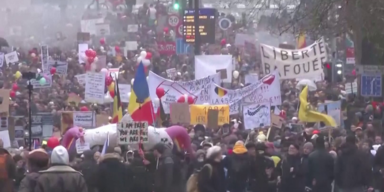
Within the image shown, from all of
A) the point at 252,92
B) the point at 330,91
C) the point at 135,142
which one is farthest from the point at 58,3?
the point at 135,142

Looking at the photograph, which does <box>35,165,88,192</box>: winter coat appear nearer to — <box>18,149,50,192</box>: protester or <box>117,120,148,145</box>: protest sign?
<box>18,149,50,192</box>: protester

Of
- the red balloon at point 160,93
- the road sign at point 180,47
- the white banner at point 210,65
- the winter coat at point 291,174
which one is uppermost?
the road sign at point 180,47

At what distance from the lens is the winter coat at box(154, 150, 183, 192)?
1212 cm

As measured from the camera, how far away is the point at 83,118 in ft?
58.2

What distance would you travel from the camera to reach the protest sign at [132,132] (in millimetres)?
13508

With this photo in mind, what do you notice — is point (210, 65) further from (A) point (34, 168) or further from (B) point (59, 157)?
(B) point (59, 157)

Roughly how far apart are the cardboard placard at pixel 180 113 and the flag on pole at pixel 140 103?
A: 1.84 metres

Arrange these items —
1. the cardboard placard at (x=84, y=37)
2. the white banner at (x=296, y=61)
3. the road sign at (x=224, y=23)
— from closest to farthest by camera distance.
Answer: the white banner at (x=296, y=61)
the cardboard placard at (x=84, y=37)
the road sign at (x=224, y=23)

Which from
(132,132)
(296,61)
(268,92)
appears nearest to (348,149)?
(132,132)

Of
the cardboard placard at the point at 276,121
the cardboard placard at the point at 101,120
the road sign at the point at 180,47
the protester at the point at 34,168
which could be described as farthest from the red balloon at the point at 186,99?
the road sign at the point at 180,47

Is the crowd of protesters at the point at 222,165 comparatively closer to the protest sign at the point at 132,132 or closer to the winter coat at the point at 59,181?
the winter coat at the point at 59,181

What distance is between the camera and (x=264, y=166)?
13.3 metres

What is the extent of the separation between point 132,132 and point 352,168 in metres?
2.86

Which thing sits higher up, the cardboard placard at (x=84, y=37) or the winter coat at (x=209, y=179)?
the cardboard placard at (x=84, y=37)
